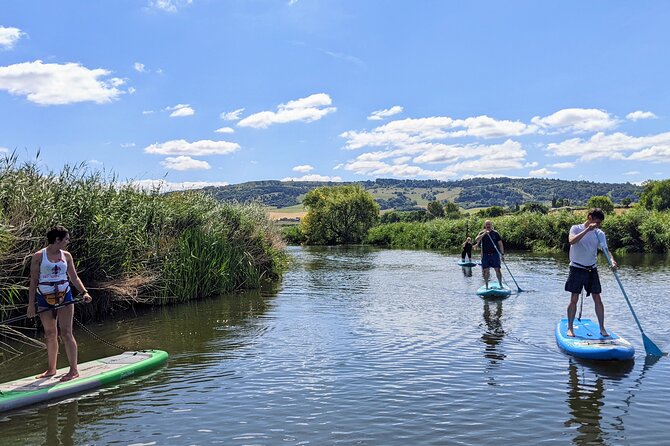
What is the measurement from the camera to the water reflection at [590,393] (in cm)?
605

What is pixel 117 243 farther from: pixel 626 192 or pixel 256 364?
pixel 626 192

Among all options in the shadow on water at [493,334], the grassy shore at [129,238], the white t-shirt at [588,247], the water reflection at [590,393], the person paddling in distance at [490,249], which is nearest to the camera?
the water reflection at [590,393]

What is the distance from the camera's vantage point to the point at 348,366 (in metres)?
8.96

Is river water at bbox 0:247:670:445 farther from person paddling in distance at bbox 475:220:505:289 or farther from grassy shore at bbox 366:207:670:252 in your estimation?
grassy shore at bbox 366:207:670:252

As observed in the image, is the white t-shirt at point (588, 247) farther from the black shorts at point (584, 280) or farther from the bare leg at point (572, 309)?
the bare leg at point (572, 309)

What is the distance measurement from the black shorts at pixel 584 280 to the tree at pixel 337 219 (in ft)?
199

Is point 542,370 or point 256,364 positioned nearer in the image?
point 542,370

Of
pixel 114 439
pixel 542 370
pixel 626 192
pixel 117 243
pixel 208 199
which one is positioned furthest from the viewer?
pixel 626 192

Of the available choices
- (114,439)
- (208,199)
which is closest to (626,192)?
(208,199)

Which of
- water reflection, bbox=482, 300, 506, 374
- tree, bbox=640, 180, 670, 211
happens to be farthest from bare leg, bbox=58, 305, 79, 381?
tree, bbox=640, 180, 670, 211

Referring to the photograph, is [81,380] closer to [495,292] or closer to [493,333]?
[493,333]

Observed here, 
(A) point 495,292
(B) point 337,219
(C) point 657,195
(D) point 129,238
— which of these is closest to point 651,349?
(A) point 495,292

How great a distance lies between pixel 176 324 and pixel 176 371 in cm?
424

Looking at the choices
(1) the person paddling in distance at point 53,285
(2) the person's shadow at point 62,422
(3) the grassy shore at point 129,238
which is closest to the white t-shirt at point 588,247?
(1) the person paddling in distance at point 53,285
